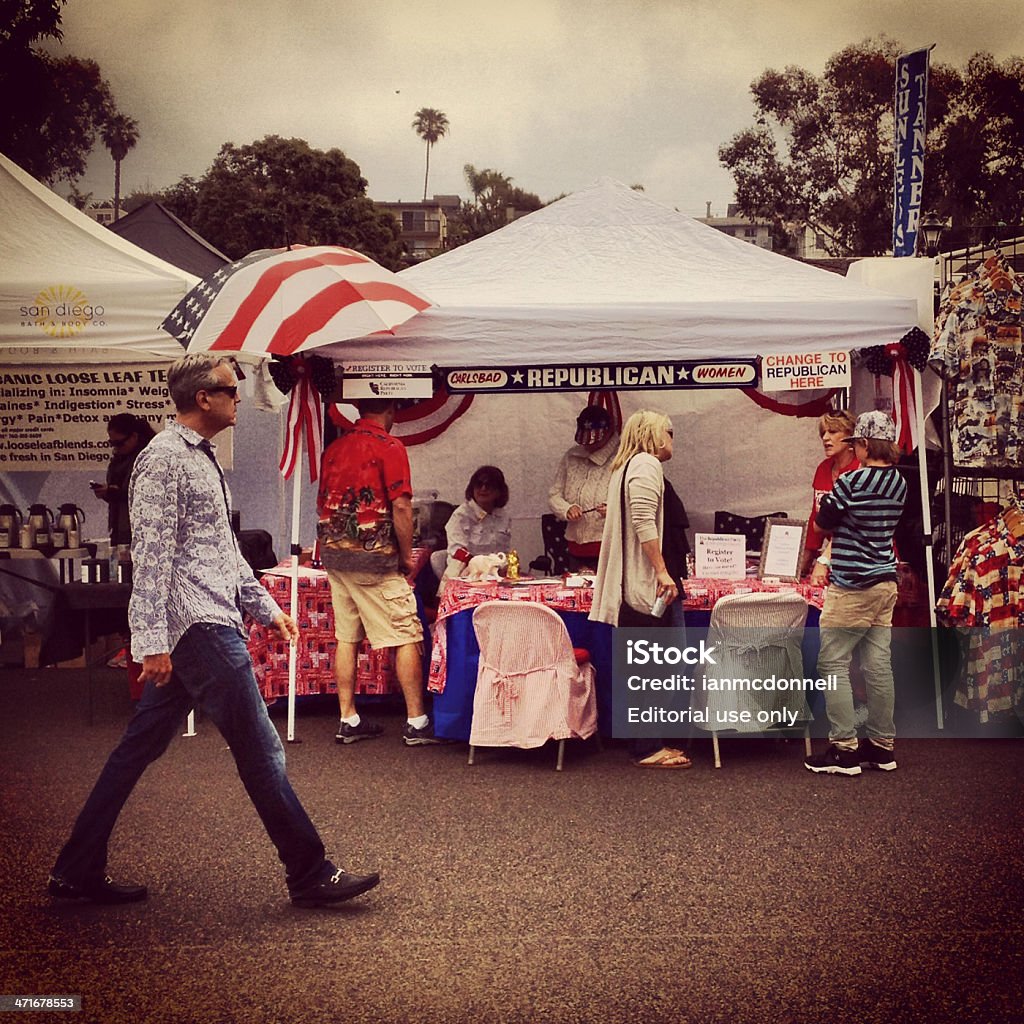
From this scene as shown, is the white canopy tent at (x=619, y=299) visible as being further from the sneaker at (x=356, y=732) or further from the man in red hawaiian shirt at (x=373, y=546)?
the sneaker at (x=356, y=732)

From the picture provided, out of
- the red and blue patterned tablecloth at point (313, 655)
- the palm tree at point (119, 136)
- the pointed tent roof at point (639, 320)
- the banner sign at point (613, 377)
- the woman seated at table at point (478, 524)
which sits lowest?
the red and blue patterned tablecloth at point (313, 655)

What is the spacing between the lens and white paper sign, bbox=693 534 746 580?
6418 mm

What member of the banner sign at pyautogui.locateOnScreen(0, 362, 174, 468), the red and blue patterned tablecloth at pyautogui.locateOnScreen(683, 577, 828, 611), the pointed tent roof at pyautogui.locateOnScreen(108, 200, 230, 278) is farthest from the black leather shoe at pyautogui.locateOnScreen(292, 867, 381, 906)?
the pointed tent roof at pyautogui.locateOnScreen(108, 200, 230, 278)

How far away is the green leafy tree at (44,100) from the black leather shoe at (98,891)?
15.5ft

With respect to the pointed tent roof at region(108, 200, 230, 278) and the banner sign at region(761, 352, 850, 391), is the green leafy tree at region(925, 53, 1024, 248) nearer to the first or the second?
the banner sign at region(761, 352, 850, 391)

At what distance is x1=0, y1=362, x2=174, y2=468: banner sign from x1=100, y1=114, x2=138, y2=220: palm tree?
177 centimetres

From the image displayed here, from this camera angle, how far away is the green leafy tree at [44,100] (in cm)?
668

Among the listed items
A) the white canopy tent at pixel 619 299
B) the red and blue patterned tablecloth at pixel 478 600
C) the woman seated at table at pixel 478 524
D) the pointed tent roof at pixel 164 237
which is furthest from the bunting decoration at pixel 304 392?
the pointed tent roof at pixel 164 237

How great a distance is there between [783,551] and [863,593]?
82 centimetres

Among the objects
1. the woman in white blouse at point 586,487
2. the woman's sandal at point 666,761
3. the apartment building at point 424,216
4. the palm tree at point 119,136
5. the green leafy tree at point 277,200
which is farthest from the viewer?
the apartment building at point 424,216

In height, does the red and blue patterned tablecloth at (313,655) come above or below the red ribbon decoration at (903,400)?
below

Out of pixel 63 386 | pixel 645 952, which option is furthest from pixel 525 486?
pixel 645 952

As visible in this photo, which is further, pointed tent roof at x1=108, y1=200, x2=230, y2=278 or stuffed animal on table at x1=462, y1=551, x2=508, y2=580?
pointed tent roof at x1=108, y1=200, x2=230, y2=278

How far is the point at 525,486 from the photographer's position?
9.44m
